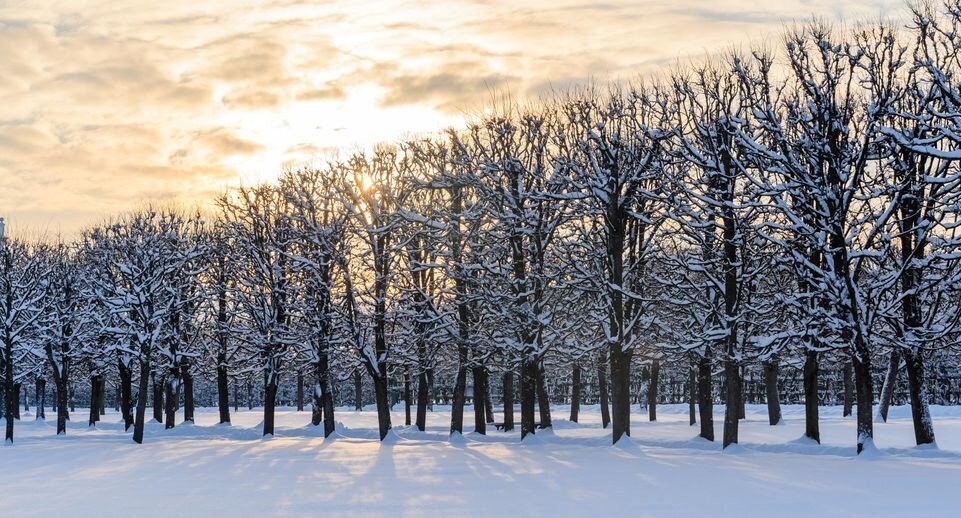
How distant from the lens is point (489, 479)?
2005 cm

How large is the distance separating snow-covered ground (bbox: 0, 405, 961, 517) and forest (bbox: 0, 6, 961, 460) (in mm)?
2484

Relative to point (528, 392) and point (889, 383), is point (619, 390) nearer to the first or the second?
point (528, 392)

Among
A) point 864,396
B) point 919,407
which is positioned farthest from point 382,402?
point 919,407

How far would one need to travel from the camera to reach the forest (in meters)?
24.5

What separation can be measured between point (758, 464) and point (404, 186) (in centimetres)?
1916

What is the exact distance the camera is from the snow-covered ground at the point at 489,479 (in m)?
15.6

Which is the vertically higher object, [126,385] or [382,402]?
[126,385]

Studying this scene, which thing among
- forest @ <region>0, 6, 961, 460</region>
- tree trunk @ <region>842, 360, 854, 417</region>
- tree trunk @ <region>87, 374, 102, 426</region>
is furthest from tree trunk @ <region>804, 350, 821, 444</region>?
tree trunk @ <region>87, 374, 102, 426</region>

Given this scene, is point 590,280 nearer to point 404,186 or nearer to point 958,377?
point 404,186

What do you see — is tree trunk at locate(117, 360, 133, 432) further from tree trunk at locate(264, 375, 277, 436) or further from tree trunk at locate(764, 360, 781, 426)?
tree trunk at locate(764, 360, 781, 426)

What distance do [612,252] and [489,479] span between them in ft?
38.7

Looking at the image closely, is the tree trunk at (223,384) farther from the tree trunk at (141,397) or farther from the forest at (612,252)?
the tree trunk at (141,397)

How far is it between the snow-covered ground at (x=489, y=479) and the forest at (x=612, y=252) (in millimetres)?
2484

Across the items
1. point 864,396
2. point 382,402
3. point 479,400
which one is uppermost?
point 864,396
